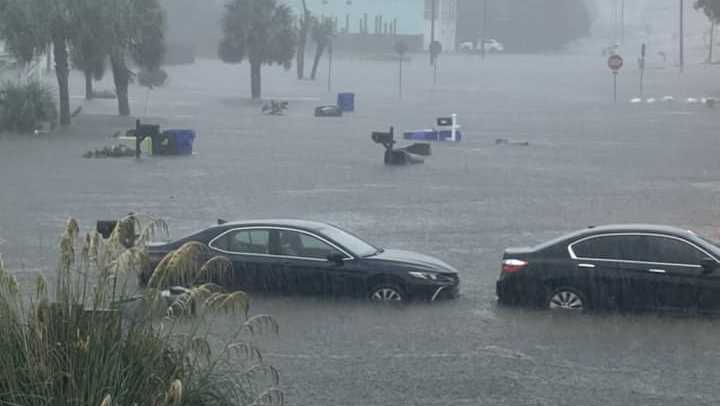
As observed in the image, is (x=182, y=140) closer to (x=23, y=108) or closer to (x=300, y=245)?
(x=23, y=108)

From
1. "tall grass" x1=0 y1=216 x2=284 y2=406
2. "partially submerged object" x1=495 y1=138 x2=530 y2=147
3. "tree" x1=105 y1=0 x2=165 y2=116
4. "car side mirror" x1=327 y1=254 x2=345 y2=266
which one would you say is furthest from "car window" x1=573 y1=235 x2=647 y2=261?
"tree" x1=105 y1=0 x2=165 y2=116

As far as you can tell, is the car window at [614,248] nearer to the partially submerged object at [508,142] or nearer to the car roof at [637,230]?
the car roof at [637,230]

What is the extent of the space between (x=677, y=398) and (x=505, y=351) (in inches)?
89.3

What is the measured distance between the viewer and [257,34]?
78375 millimetres

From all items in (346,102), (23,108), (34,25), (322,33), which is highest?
(322,33)

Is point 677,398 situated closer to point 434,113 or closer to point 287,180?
point 287,180

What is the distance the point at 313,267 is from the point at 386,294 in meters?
0.94

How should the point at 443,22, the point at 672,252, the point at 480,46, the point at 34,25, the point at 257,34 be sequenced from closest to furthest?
the point at 672,252
the point at 34,25
the point at 257,34
the point at 480,46
the point at 443,22

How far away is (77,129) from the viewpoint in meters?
48.5

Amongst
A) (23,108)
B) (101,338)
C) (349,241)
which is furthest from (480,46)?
(101,338)

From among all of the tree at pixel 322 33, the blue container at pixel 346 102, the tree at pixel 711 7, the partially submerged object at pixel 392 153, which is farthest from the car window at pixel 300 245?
the tree at pixel 322 33

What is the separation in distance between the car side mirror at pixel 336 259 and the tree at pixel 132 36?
3444 cm

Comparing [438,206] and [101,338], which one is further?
[438,206]

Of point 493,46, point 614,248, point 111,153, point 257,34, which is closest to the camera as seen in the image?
point 614,248
